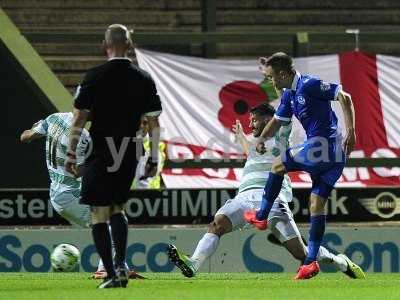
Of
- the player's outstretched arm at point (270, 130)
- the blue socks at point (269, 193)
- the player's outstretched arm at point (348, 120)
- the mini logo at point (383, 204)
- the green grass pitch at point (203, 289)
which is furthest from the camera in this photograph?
the mini logo at point (383, 204)

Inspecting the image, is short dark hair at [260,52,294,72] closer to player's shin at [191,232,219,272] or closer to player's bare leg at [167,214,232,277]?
player's bare leg at [167,214,232,277]

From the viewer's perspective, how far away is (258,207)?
13.0m

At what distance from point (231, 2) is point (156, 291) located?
10705 mm

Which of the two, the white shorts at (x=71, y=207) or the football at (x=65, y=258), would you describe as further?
the white shorts at (x=71, y=207)

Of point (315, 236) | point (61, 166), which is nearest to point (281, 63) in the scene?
point (315, 236)

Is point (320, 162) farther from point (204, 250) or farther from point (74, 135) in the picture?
point (74, 135)

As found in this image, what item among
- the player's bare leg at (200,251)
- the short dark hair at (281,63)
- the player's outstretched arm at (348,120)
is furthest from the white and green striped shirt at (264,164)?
the player's outstretched arm at (348,120)

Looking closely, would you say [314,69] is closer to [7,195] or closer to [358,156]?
[358,156]

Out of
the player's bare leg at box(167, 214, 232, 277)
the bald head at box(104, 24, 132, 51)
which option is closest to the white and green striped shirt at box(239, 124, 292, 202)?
the player's bare leg at box(167, 214, 232, 277)

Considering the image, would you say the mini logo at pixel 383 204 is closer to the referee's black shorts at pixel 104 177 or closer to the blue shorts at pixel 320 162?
the blue shorts at pixel 320 162

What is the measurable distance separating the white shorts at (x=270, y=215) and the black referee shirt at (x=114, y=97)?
268cm

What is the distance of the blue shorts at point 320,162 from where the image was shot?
1218cm

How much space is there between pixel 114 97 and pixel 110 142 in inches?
13.0

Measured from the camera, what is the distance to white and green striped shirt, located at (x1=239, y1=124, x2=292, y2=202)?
1324 centimetres
